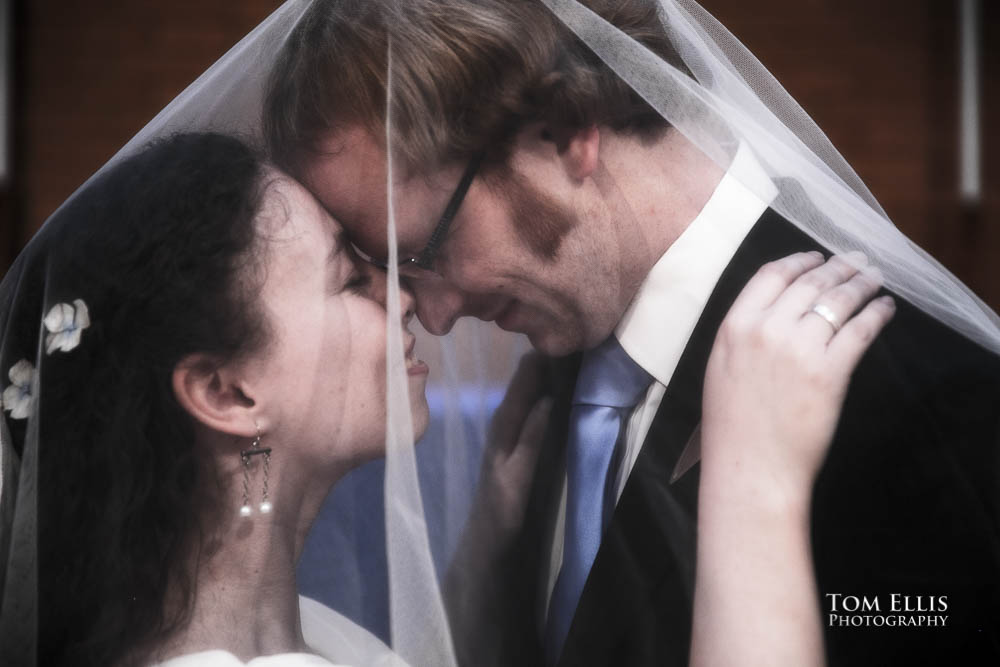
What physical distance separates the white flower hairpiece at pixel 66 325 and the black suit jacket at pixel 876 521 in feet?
2.05

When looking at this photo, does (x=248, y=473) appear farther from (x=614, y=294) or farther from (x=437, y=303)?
(x=614, y=294)

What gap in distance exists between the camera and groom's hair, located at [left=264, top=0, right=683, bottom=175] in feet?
3.58

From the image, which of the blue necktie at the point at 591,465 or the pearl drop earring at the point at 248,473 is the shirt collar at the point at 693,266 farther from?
the pearl drop earring at the point at 248,473

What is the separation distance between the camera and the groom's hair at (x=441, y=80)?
109 centimetres

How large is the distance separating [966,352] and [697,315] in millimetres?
302

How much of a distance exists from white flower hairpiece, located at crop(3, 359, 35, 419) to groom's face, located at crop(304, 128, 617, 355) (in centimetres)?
39

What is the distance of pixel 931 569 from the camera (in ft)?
3.41

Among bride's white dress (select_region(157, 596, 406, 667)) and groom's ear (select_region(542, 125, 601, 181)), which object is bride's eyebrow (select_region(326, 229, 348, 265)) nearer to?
groom's ear (select_region(542, 125, 601, 181))

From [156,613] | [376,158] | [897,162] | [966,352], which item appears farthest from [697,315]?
[897,162]

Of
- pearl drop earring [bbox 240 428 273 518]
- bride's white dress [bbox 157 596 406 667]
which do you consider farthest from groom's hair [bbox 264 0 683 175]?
bride's white dress [bbox 157 596 406 667]

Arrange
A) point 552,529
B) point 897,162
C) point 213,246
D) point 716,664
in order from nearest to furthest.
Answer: point 716,664 < point 213,246 < point 552,529 < point 897,162

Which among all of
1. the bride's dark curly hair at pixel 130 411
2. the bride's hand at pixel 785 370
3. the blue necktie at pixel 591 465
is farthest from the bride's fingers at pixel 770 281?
the bride's dark curly hair at pixel 130 411

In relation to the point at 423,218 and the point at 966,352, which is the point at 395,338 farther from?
the point at 966,352

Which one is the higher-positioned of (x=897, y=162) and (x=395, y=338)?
(x=395, y=338)
